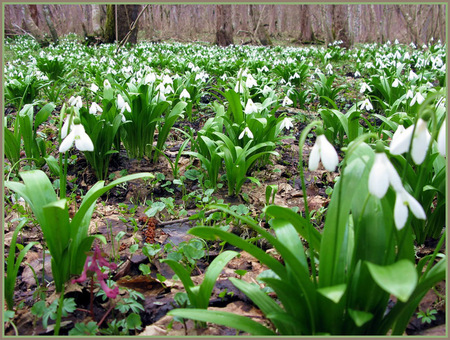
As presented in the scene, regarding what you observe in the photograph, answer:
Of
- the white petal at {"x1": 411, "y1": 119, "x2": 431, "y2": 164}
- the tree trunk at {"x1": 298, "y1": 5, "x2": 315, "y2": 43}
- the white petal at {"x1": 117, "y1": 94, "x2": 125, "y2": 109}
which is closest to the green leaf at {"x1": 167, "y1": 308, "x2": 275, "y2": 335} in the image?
the white petal at {"x1": 411, "y1": 119, "x2": 431, "y2": 164}

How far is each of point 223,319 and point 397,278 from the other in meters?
0.56

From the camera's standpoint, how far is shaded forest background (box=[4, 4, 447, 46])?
15128 millimetres

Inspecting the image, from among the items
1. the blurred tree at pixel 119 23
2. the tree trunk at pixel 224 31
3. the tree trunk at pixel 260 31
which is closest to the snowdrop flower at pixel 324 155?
the blurred tree at pixel 119 23

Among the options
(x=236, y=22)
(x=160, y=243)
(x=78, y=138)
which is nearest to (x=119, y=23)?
(x=160, y=243)

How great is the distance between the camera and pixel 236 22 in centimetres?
2719

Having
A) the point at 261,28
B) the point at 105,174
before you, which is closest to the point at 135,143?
the point at 105,174

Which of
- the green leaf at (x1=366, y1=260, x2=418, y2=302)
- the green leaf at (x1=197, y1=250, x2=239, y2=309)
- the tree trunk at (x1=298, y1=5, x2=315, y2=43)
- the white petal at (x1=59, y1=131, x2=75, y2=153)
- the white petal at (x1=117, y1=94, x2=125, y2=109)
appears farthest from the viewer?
the tree trunk at (x1=298, y1=5, x2=315, y2=43)

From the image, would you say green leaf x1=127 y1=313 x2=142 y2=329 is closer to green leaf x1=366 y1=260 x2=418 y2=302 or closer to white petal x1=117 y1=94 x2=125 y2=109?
green leaf x1=366 y1=260 x2=418 y2=302

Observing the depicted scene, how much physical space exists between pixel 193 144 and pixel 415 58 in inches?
275

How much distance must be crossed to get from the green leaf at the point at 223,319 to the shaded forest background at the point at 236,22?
44.5 feet

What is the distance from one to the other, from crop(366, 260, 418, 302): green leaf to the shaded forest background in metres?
13.6

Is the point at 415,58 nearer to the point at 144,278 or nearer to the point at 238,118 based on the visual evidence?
the point at 238,118

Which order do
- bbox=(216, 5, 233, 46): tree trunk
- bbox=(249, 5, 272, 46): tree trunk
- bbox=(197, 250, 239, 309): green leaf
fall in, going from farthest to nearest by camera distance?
1. bbox=(249, 5, 272, 46): tree trunk
2. bbox=(216, 5, 233, 46): tree trunk
3. bbox=(197, 250, 239, 309): green leaf

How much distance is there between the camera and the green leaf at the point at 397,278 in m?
0.84
